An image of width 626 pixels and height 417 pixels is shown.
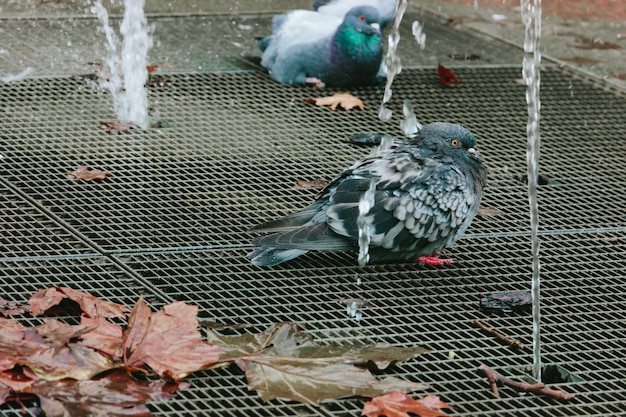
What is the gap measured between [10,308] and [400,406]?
4.05ft

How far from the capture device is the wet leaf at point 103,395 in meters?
2.55

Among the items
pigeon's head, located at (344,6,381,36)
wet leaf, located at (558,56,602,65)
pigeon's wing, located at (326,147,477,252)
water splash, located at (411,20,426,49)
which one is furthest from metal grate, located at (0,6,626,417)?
water splash, located at (411,20,426,49)

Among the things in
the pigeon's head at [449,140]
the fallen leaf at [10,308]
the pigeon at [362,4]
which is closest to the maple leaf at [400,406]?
the fallen leaf at [10,308]

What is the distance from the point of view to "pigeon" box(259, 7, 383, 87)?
18.8 ft

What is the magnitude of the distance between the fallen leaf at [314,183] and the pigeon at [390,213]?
59 centimetres

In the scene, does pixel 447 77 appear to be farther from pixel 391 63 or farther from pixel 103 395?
pixel 103 395

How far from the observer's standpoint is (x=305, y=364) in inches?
112


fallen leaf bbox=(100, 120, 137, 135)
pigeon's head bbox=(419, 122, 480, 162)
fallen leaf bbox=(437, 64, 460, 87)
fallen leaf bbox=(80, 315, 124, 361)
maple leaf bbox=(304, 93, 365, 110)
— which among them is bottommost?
fallen leaf bbox=(100, 120, 137, 135)

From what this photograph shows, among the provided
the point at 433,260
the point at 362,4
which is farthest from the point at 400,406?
the point at 362,4

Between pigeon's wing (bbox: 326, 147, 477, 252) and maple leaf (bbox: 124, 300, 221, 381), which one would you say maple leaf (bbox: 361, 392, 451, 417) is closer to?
maple leaf (bbox: 124, 300, 221, 381)

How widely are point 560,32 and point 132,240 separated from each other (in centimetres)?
444

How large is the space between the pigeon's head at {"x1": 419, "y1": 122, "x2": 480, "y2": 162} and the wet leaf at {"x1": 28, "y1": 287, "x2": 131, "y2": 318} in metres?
1.30

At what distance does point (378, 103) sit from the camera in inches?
219

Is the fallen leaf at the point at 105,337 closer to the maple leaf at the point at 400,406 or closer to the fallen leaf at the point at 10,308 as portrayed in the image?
the fallen leaf at the point at 10,308
